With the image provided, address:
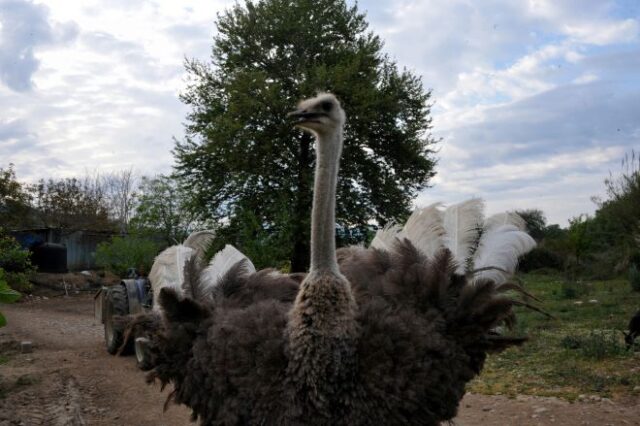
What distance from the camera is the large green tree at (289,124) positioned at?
20.8 meters

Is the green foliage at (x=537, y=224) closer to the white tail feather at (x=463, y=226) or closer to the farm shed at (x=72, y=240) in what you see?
the farm shed at (x=72, y=240)

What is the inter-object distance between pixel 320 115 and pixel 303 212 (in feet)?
56.2

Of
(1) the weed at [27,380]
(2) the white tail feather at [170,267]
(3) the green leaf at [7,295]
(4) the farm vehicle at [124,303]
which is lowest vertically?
(1) the weed at [27,380]

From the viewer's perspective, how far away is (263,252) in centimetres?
1271

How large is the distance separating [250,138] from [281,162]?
1.28 metres

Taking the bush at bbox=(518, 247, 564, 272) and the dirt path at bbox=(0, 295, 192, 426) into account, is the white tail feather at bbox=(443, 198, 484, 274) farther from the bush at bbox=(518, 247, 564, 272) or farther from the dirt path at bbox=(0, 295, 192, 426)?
the bush at bbox=(518, 247, 564, 272)

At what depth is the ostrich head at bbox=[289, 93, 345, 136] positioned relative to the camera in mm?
3873

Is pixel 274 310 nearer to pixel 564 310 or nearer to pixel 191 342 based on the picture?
pixel 191 342

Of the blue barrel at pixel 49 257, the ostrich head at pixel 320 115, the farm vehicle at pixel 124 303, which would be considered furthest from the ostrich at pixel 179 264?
the blue barrel at pixel 49 257

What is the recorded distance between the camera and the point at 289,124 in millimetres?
19734

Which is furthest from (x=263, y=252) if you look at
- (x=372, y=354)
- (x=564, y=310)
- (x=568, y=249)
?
(x=568, y=249)

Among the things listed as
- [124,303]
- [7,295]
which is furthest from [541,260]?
[7,295]

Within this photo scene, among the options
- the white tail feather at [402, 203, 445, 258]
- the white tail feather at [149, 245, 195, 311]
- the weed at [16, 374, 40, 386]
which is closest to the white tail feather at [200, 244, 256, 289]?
the white tail feather at [149, 245, 195, 311]

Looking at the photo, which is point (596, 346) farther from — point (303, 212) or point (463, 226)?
point (303, 212)
